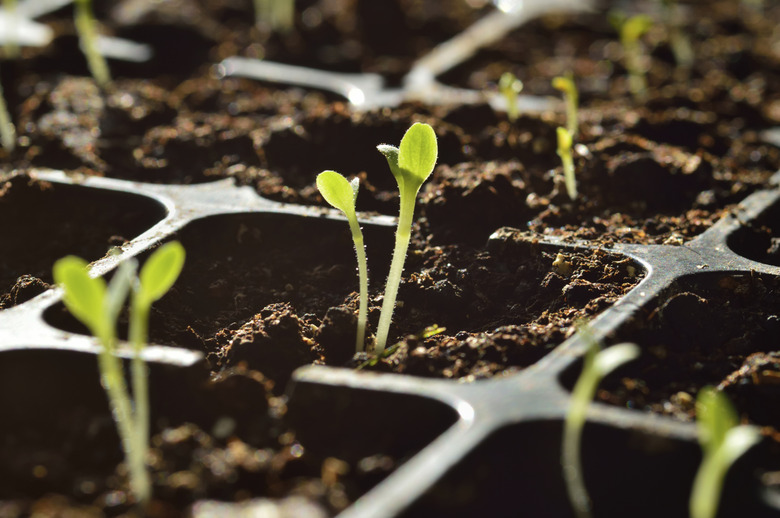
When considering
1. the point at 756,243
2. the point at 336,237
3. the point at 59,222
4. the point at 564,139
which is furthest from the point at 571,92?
the point at 59,222

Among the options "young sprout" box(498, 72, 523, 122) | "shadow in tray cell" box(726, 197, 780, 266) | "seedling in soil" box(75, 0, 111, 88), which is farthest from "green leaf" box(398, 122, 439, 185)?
"seedling in soil" box(75, 0, 111, 88)

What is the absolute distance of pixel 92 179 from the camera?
158cm

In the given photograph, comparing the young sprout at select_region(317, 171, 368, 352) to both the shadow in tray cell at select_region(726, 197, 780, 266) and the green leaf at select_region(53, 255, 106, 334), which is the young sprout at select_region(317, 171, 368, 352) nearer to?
the green leaf at select_region(53, 255, 106, 334)

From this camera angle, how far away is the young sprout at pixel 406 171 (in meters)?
1.04

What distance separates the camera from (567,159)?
1.53 m

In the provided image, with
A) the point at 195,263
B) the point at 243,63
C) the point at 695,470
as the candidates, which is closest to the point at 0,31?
the point at 243,63

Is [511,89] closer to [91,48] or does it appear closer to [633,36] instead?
[633,36]

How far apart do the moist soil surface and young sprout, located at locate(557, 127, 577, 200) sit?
0.07 feet

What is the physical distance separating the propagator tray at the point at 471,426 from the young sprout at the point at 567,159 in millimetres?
394

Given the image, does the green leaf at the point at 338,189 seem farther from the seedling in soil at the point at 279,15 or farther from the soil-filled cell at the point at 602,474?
the seedling in soil at the point at 279,15

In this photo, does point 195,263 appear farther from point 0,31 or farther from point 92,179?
point 0,31

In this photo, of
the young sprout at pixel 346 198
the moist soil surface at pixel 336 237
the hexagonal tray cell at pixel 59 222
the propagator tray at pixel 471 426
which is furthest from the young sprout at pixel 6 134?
the young sprout at pixel 346 198

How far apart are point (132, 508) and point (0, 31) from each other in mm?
2213

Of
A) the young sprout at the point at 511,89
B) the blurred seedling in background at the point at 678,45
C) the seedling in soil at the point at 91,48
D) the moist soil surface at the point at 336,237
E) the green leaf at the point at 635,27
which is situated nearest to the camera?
the moist soil surface at the point at 336,237
